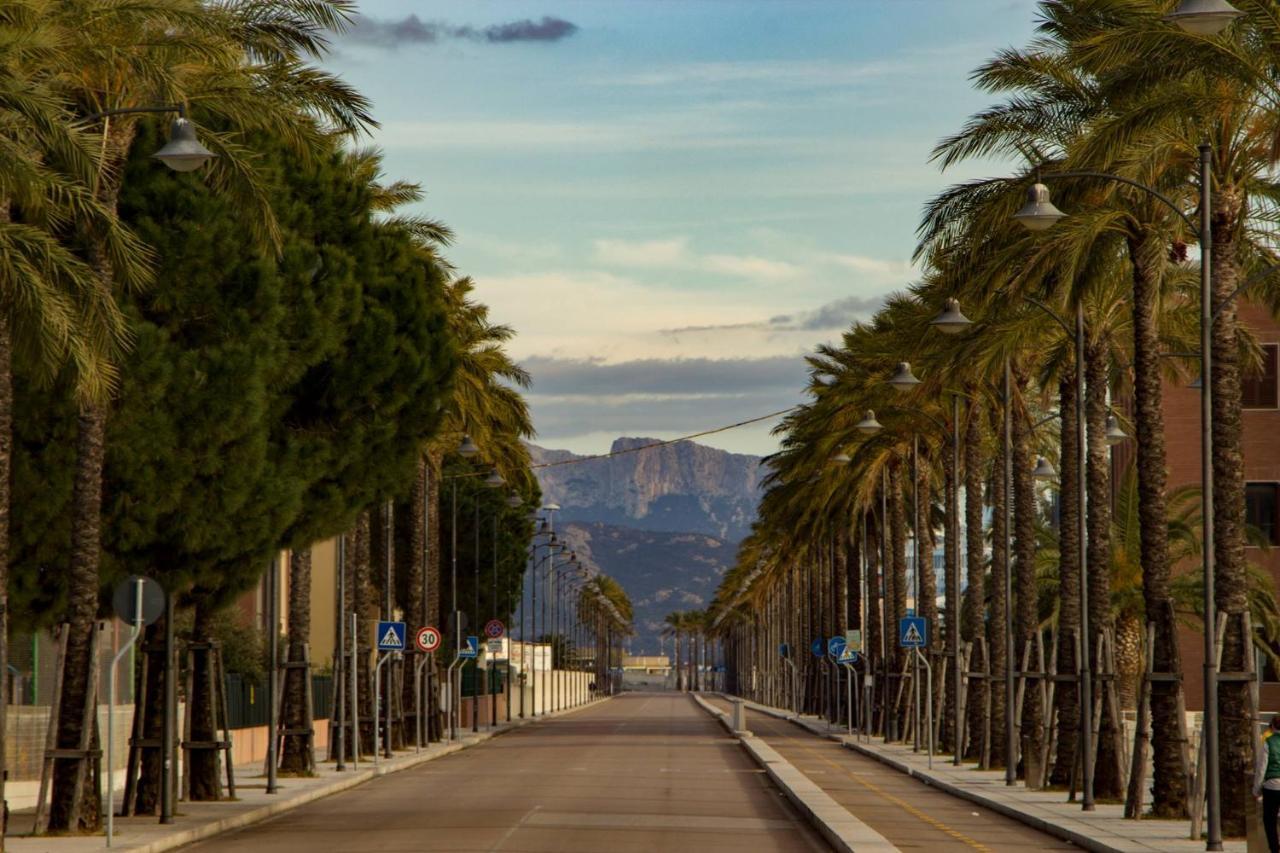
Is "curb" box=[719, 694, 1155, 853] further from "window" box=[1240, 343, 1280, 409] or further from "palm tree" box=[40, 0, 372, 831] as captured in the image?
"window" box=[1240, 343, 1280, 409]

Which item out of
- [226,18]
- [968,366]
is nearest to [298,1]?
[226,18]

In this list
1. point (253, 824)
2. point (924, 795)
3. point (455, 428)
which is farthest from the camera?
point (455, 428)

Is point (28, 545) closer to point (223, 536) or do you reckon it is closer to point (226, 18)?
point (223, 536)

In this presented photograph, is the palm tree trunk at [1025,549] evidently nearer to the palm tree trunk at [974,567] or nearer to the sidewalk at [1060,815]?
the sidewalk at [1060,815]

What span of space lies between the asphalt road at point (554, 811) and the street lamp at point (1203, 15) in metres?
10.3

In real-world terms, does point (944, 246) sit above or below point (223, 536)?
above

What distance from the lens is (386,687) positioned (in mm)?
55094

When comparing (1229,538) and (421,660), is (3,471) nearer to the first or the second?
(1229,538)

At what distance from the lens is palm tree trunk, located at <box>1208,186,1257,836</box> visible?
25.1 m

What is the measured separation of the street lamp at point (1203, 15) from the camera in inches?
770

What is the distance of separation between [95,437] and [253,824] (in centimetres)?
635

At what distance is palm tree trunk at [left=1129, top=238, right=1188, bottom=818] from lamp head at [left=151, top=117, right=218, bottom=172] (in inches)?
547

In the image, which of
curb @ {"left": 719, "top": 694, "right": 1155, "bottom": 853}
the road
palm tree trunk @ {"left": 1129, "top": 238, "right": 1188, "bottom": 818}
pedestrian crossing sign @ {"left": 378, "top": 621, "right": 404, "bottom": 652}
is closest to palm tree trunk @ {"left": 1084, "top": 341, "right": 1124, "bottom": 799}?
curb @ {"left": 719, "top": 694, "right": 1155, "bottom": 853}

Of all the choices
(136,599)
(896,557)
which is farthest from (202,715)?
(896,557)
